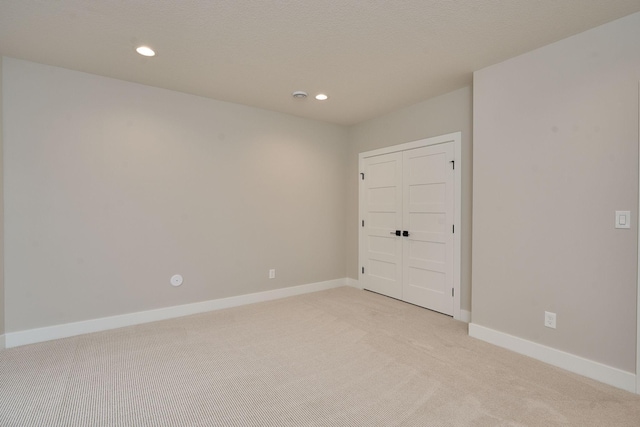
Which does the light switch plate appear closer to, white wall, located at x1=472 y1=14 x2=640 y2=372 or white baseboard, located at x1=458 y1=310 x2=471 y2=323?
white wall, located at x1=472 y1=14 x2=640 y2=372

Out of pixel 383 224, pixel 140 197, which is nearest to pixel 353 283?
pixel 383 224

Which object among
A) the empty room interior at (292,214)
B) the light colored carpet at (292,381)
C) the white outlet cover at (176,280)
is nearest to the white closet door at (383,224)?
the empty room interior at (292,214)

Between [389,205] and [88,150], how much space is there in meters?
3.70

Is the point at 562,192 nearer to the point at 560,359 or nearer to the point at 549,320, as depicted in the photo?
the point at 549,320

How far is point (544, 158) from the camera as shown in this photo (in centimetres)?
261

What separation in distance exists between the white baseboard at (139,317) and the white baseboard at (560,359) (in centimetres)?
252

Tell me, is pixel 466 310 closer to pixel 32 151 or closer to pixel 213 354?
pixel 213 354

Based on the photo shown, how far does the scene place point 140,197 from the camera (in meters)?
3.43

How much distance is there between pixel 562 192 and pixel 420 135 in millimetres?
1839

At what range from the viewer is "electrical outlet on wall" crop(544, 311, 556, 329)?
2543 mm

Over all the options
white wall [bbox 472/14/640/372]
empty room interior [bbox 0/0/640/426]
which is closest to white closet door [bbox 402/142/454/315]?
empty room interior [bbox 0/0/640/426]

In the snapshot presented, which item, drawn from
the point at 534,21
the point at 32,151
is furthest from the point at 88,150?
the point at 534,21

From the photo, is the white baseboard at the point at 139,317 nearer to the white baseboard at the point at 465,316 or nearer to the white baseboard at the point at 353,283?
the white baseboard at the point at 353,283

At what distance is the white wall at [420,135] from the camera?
11.4 ft
